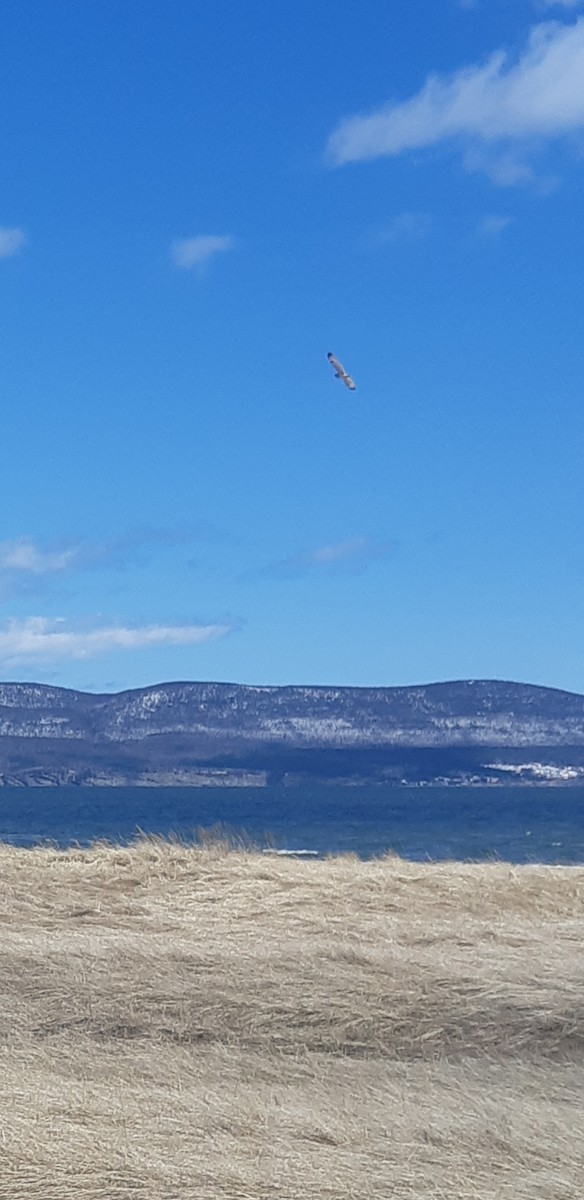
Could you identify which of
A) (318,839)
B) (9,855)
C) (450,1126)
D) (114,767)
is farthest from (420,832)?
(114,767)

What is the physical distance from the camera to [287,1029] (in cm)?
877

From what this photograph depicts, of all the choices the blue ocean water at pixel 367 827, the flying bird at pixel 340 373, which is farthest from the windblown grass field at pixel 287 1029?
the blue ocean water at pixel 367 827

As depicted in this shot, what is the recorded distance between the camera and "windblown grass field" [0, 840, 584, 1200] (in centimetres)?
632

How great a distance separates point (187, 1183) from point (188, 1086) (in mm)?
1716

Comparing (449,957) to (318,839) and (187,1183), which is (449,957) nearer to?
(187,1183)

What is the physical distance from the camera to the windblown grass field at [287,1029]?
20.7 feet

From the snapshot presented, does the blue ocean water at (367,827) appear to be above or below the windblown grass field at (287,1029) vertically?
below

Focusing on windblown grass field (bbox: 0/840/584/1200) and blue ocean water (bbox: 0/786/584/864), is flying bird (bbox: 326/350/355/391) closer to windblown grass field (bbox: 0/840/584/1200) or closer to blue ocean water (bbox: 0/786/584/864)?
windblown grass field (bbox: 0/840/584/1200)

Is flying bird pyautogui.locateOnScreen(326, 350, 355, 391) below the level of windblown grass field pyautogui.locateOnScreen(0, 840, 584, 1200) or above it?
above

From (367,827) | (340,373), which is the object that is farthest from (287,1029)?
(367,827)

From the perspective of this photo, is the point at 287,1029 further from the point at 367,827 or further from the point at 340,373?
the point at 367,827

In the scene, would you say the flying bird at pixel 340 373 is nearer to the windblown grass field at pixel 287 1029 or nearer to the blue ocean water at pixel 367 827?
the windblown grass field at pixel 287 1029

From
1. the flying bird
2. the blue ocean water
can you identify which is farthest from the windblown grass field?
the blue ocean water

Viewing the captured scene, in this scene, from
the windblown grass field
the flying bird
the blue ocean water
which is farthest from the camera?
the blue ocean water
